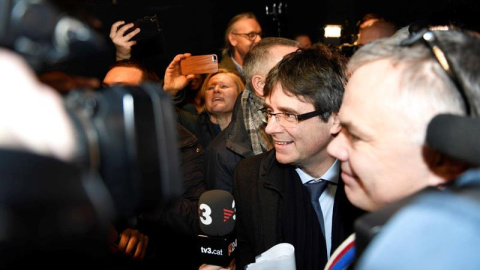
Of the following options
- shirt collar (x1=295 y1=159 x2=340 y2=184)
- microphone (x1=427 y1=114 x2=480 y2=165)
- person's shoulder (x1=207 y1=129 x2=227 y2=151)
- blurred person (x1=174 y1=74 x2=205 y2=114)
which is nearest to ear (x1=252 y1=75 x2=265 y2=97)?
person's shoulder (x1=207 y1=129 x2=227 y2=151)

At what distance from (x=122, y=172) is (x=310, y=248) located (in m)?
1.36

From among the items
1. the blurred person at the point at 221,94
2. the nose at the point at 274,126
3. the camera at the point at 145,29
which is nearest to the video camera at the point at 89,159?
the nose at the point at 274,126

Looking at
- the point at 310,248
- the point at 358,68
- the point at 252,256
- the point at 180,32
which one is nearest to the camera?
the point at 358,68

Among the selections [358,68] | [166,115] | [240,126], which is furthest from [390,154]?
[240,126]

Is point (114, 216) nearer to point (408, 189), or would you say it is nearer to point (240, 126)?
point (408, 189)

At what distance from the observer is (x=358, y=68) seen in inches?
48.3

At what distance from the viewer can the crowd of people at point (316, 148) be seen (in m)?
0.70

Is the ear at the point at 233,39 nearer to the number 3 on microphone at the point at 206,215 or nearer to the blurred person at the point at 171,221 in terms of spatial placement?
the blurred person at the point at 171,221

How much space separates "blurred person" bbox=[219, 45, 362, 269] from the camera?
2.00 metres

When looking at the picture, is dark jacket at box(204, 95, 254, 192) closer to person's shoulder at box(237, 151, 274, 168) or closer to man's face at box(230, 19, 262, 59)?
person's shoulder at box(237, 151, 274, 168)

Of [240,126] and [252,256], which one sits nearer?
[252,256]

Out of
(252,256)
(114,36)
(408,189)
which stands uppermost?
(114,36)

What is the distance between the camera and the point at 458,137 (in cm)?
73

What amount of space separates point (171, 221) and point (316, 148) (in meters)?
0.83
